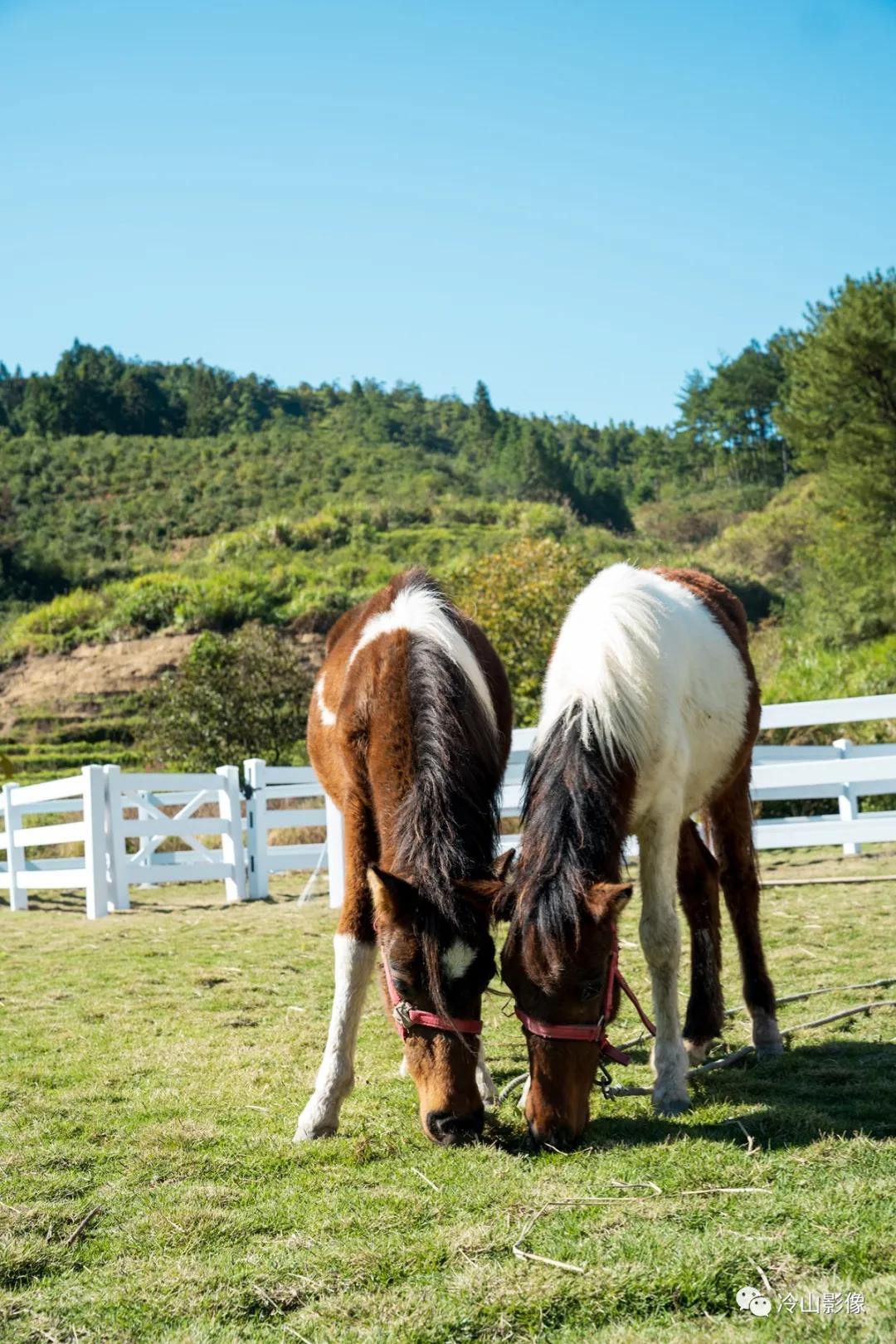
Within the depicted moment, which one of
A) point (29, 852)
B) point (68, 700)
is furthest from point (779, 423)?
point (68, 700)

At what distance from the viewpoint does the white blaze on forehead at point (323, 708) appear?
5219 millimetres

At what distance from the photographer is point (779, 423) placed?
29797mm

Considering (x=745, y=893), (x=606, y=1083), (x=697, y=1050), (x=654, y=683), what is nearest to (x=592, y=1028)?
(x=606, y=1083)

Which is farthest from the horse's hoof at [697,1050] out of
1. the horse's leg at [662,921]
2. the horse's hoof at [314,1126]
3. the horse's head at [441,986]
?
the horse's hoof at [314,1126]

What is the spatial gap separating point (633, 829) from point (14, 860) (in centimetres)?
1005

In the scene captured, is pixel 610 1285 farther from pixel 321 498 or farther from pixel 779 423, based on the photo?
pixel 321 498

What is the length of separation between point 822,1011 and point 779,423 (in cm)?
2685

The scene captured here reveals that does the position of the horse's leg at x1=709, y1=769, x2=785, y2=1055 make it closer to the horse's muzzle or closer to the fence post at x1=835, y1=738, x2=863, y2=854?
the horse's muzzle

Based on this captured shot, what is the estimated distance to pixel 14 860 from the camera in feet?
40.8

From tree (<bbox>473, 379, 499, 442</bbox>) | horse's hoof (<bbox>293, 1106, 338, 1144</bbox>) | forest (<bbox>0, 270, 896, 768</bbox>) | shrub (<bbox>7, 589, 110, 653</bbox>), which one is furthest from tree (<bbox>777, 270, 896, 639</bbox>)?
tree (<bbox>473, 379, 499, 442</bbox>)

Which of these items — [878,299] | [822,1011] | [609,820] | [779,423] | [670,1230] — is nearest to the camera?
[670,1230]

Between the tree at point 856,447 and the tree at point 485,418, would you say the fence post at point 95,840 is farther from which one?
the tree at point 485,418

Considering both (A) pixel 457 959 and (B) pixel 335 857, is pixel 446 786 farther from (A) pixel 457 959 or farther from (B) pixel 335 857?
(B) pixel 335 857

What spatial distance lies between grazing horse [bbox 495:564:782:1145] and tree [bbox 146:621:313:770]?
15866mm
